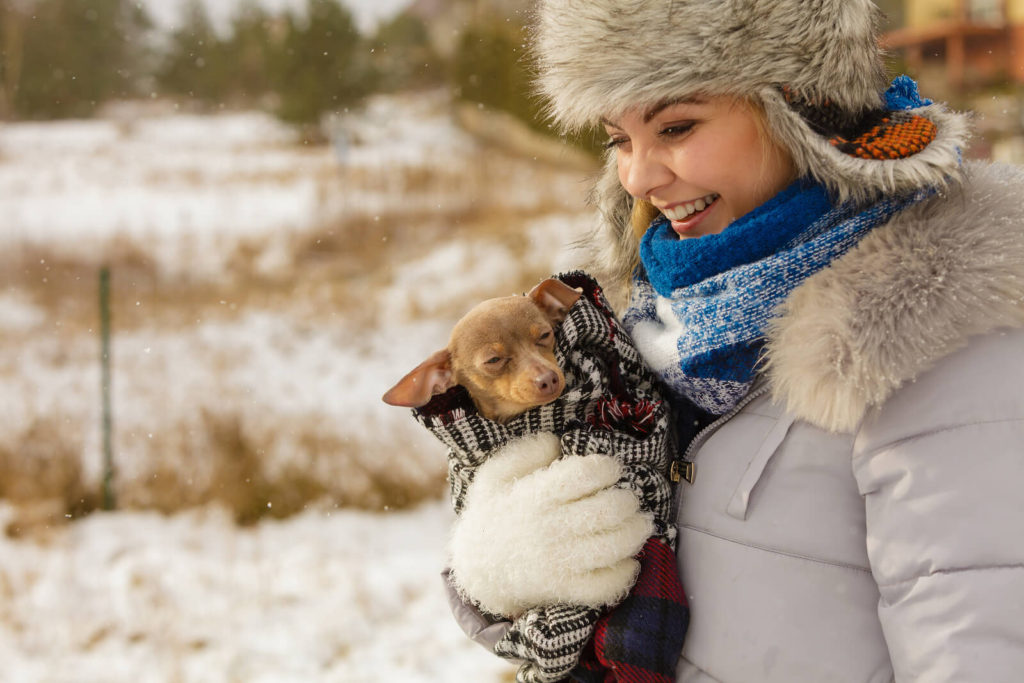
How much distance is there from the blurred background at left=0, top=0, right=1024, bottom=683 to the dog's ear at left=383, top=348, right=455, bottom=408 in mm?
595

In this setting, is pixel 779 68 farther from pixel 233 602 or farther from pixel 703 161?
pixel 233 602

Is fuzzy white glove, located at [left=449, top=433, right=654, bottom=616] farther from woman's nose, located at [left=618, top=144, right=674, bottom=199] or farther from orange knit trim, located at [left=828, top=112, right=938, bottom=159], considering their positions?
orange knit trim, located at [left=828, top=112, right=938, bottom=159]

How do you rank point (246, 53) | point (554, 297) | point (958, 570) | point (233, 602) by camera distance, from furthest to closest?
1. point (246, 53)
2. point (233, 602)
3. point (554, 297)
4. point (958, 570)

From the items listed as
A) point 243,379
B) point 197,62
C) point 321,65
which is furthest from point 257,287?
point 197,62

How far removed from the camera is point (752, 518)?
4.29 feet

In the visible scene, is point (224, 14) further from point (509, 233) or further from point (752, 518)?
point (752, 518)

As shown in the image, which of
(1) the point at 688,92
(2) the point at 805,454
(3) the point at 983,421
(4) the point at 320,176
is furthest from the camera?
(4) the point at 320,176

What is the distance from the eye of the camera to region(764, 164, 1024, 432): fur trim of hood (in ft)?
3.69

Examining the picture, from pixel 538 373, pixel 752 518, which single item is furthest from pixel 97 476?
pixel 752 518

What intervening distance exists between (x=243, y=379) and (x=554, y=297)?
21.4 ft

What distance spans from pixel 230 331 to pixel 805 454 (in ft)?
27.5

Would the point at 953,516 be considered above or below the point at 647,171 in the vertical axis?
below

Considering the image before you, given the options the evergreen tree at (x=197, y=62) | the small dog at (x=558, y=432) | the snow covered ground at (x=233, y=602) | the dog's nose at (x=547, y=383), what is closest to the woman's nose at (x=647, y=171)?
the small dog at (x=558, y=432)

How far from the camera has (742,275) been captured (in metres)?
1.36
